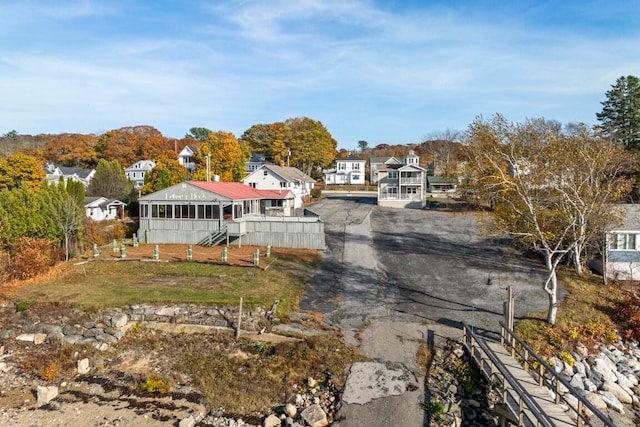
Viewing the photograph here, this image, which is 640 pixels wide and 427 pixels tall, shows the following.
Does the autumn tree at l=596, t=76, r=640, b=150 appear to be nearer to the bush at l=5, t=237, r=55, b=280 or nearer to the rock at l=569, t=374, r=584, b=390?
the rock at l=569, t=374, r=584, b=390

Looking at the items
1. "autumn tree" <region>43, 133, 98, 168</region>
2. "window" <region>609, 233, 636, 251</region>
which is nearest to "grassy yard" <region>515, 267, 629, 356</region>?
"window" <region>609, 233, 636, 251</region>

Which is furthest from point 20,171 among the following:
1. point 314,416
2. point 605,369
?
point 605,369

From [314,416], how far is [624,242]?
22.0 meters

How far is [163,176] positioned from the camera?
44.9 meters

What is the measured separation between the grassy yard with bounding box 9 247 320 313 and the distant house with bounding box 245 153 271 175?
5037cm

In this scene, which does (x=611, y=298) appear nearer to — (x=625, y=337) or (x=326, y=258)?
(x=625, y=337)

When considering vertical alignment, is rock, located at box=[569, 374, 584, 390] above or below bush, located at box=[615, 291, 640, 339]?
below

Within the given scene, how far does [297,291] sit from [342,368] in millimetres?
7283

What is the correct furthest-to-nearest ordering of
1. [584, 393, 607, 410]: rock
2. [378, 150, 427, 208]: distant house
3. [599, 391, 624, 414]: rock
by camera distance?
[378, 150, 427, 208]: distant house < [599, 391, 624, 414]: rock < [584, 393, 607, 410]: rock

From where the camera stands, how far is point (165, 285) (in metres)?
20.8

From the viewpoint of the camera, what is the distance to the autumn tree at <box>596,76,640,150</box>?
42281 millimetres

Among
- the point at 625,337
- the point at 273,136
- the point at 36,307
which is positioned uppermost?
the point at 273,136

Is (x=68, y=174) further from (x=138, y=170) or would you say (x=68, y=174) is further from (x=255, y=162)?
(x=255, y=162)

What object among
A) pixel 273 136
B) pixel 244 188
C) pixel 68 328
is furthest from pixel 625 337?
pixel 273 136
